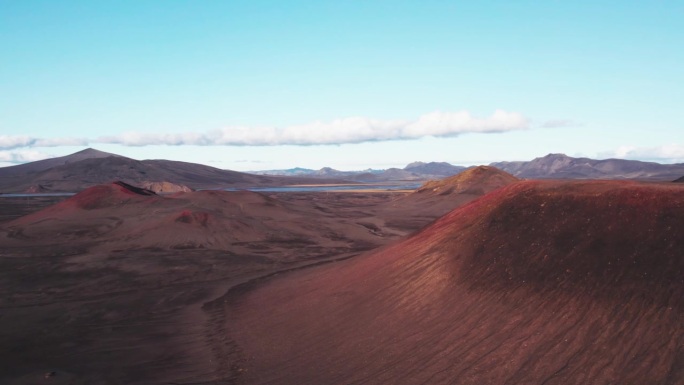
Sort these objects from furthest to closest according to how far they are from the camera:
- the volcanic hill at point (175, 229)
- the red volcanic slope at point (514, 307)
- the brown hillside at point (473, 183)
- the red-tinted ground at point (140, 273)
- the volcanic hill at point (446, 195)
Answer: the brown hillside at point (473, 183) → the volcanic hill at point (446, 195) → the volcanic hill at point (175, 229) → the red-tinted ground at point (140, 273) → the red volcanic slope at point (514, 307)

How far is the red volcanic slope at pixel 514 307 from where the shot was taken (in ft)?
35.8

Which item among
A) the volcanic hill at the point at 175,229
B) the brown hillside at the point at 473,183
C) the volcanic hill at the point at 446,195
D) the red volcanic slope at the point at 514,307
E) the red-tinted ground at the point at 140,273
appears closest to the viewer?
the red volcanic slope at the point at 514,307

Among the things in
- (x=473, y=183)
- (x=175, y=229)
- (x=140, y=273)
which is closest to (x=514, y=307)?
(x=140, y=273)

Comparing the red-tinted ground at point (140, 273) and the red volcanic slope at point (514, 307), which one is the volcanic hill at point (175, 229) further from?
the red volcanic slope at point (514, 307)

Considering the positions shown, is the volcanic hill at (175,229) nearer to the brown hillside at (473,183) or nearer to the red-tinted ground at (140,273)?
the red-tinted ground at (140,273)

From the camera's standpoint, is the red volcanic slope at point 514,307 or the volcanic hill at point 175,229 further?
the volcanic hill at point 175,229

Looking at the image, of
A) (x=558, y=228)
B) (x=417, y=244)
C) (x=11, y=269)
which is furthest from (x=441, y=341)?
(x=11, y=269)

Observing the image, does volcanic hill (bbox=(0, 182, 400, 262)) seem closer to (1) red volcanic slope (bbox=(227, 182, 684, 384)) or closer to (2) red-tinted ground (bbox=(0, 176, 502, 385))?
(2) red-tinted ground (bbox=(0, 176, 502, 385))

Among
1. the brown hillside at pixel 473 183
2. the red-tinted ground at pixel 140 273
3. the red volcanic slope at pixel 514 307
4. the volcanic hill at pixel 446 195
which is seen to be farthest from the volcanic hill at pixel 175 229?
the brown hillside at pixel 473 183

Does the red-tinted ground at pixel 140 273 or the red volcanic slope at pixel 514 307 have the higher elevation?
the red volcanic slope at pixel 514 307

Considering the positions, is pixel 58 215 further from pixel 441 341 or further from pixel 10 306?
pixel 441 341

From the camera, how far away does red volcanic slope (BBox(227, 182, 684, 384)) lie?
35.8 ft

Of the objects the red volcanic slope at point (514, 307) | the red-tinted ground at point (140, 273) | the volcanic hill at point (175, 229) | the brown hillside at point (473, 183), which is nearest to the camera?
the red volcanic slope at point (514, 307)

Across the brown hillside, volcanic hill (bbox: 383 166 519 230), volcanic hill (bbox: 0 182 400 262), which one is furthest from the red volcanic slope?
the brown hillside
